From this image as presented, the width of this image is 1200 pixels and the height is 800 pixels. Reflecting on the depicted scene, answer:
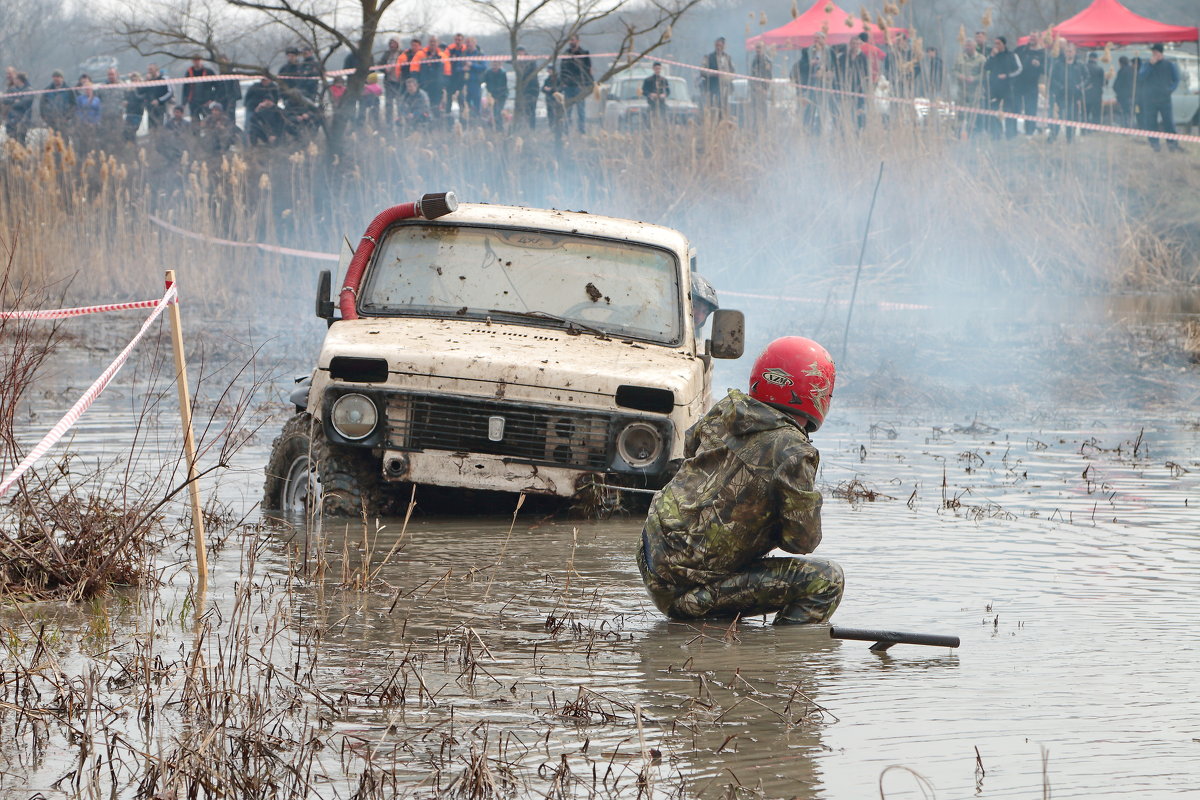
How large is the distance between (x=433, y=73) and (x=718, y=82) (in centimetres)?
433

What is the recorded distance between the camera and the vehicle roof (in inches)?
351

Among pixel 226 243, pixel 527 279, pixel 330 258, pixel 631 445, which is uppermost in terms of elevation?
pixel 527 279

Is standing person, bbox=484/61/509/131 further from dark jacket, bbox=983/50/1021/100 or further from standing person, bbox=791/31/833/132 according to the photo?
dark jacket, bbox=983/50/1021/100

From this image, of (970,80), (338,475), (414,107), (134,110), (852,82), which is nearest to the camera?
(338,475)

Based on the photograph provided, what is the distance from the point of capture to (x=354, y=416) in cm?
786

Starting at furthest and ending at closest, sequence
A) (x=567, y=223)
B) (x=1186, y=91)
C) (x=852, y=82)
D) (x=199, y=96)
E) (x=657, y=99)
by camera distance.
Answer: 1. (x=1186, y=91)
2. (x=199, y=96)
3. (x=657, y=99)
4. (x=852, y=82)
5. (x=567, y=223)

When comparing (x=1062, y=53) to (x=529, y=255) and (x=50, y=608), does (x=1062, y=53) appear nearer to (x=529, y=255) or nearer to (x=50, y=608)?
(x=529, y=255)

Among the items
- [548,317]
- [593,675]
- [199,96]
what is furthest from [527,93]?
[593,675]

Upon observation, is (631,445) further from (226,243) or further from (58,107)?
(58,107)

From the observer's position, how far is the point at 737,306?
18391mm

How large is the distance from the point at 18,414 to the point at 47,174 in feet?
21.0

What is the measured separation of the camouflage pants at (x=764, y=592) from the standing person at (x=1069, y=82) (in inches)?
671

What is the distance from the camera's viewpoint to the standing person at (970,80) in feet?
66.0

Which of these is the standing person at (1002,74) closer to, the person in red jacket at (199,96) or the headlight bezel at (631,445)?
the person in red jacket at (199,96)
